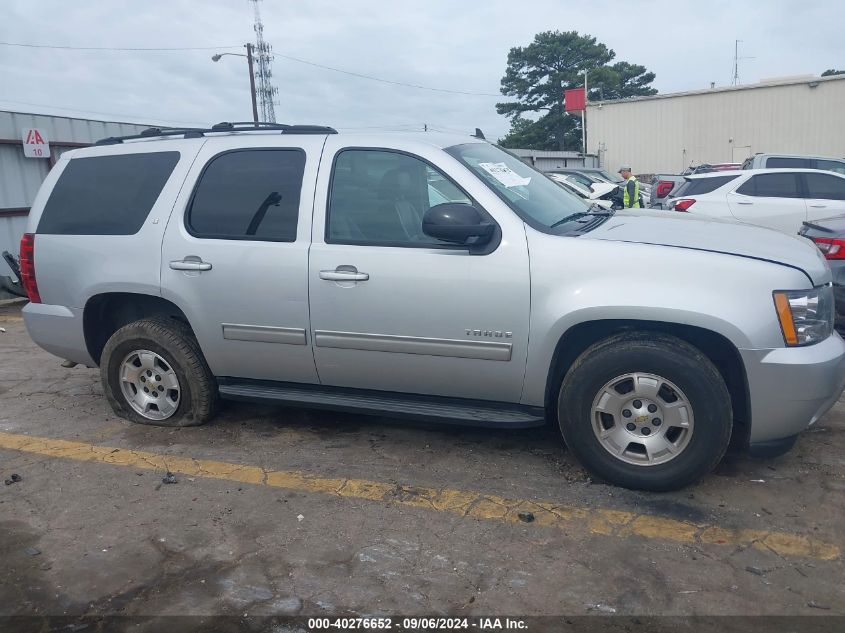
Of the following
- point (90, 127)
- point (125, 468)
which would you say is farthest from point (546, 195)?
point (90, 127)

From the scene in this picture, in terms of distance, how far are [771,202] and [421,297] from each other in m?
8.45

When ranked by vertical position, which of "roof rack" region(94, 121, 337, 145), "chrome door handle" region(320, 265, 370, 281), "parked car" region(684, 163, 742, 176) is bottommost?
"chrome door handle" region(320, 265, 370, 281)

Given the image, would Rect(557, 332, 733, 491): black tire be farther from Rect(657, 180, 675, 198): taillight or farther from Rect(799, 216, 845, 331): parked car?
Rect(657, 180, 675, 198): taillight

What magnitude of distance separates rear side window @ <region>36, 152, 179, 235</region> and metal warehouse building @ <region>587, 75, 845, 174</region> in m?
29.8

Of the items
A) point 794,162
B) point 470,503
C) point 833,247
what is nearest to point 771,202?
point 794,162

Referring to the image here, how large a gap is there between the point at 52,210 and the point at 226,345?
166cm

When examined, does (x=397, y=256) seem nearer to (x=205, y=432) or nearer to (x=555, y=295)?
(x=555, y=295)

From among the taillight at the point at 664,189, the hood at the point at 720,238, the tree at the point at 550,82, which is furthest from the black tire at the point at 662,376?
the tree at the point at 550,82

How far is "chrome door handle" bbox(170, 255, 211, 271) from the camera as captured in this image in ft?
14.3

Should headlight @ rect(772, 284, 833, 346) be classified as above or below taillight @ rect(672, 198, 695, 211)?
below

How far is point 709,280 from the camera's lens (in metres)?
3.40

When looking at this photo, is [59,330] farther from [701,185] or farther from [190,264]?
[701,185]

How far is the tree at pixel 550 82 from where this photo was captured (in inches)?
2156

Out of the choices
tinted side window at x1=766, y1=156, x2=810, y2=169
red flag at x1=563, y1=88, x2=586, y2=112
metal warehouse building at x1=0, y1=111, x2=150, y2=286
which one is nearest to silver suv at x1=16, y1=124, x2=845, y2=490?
metal warehouse building at x1=0, y1=111, x2=150, y2=286
